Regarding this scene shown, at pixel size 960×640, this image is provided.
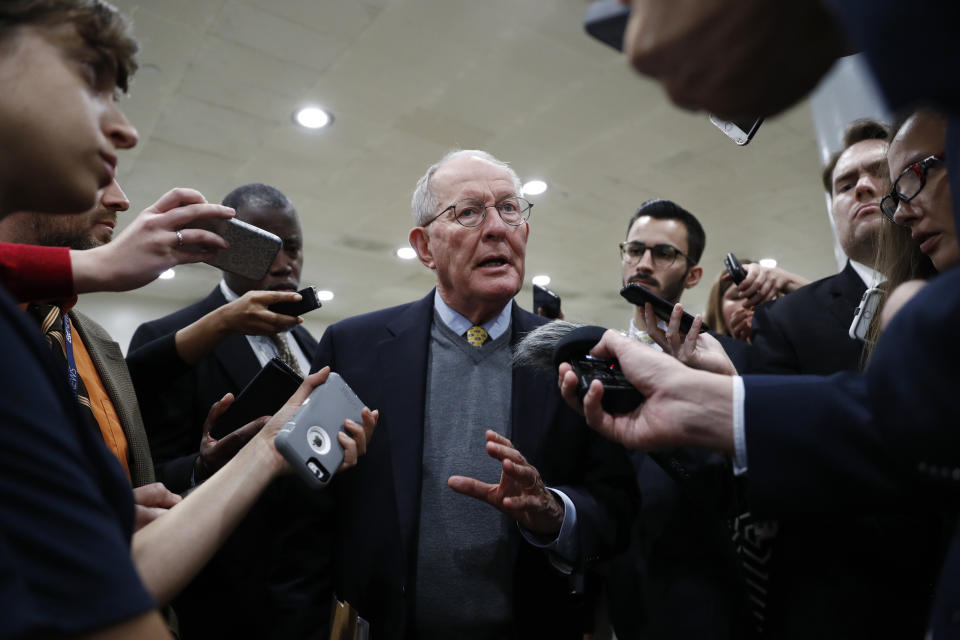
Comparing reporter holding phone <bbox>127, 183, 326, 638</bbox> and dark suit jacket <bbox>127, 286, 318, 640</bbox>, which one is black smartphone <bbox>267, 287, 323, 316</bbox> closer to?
reporter holding phone <bbox>127, 183, 326, 638</bbox>

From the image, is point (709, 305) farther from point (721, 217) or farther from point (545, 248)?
point (545, 248)

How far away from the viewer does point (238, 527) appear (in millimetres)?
1818

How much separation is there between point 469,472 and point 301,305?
2.15ft

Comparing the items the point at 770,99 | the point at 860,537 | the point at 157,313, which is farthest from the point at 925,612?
the point at 157,313

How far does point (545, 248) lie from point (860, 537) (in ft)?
23.3

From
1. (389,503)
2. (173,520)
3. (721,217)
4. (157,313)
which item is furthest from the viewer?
(157,313)

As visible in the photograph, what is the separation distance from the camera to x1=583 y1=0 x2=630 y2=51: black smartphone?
2.06 feet

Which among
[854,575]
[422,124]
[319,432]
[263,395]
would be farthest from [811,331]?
[422,124]

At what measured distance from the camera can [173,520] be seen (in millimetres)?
1049

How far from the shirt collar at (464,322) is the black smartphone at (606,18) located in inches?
48.1

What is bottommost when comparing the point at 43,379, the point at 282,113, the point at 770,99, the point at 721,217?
the point at 43,379

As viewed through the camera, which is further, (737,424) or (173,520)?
(173,520)

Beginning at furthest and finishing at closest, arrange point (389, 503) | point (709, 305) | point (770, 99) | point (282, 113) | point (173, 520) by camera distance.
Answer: point (282, 113) < point (709, 305) < point (389, 503) < point (173, 520) < point (770, 99)

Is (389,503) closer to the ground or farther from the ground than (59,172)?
closer to the ground
